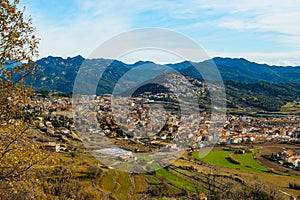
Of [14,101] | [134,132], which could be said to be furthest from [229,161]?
[14,101]

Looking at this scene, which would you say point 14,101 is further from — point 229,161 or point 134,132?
point 229,161

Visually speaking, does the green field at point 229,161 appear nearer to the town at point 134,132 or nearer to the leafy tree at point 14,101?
the town at point 134,132

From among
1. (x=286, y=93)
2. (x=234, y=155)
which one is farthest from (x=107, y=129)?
(x=286, y=93)

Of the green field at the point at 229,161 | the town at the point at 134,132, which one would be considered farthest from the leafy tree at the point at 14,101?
the green field at the point at 229,161

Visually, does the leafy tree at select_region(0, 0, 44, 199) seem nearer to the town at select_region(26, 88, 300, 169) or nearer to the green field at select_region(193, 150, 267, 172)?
the town at select_region(26, 88, 300, 169)

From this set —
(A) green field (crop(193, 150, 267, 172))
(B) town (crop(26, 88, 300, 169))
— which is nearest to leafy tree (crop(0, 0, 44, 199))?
(B) town (crop(26, 88, 300, 169))

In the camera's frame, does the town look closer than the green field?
No

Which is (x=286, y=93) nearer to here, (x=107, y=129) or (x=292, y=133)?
(x=292, y=133)

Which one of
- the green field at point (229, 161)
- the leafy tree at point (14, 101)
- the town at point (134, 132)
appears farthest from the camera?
the town at point (134, 132)

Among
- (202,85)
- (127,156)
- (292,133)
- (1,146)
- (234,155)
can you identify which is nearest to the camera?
(1,146)
